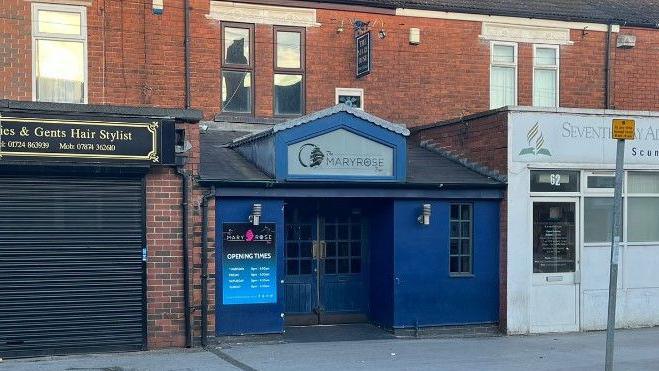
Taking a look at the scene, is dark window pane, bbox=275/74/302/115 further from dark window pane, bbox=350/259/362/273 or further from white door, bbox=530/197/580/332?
white door, bbox=530/197/580/332

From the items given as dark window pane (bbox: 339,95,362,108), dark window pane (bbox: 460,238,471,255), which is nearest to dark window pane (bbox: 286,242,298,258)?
dark window pane (bbox: 460,238,471,255)

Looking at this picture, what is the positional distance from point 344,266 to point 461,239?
2.24 m

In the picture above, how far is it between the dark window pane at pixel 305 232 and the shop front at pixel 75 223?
340 cm

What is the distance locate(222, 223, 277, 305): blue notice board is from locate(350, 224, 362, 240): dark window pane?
242cm

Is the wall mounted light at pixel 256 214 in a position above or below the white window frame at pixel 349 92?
below

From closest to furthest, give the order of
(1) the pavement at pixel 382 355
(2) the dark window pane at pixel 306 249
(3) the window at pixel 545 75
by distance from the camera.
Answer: (1) the pavement at pixel 382 355 < (2) the dark window pane at pixel 306 249 < (3) the window at pixel 545 75

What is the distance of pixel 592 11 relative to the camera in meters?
19.0

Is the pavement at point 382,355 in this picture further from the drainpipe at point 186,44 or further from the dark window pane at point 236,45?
the dark window pane at point 236,45

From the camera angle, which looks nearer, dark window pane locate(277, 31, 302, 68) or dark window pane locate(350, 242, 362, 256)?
dark window pane locate(350, 242, 362, 256)

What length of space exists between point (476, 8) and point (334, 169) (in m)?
6.55

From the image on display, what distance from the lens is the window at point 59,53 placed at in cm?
1507

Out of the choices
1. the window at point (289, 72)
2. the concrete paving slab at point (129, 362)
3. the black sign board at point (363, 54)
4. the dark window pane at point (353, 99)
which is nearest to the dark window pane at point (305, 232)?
the window at point (289, 72)

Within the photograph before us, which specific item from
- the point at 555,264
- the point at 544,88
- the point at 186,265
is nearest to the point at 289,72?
the point at 186,265

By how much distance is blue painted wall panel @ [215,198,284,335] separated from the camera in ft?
41.6
